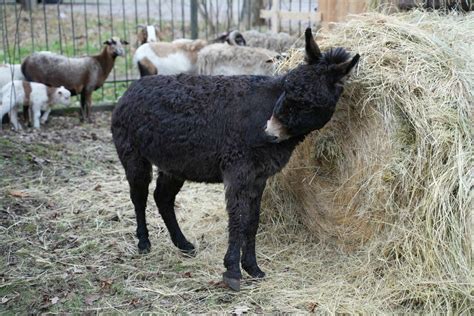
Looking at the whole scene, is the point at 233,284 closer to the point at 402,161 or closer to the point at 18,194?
the point at 402,161

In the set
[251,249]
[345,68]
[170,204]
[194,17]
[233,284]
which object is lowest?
[233,284]

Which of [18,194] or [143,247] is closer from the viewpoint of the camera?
[143,247]

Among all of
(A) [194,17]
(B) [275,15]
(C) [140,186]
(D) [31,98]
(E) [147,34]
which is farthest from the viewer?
(A) [194,17]

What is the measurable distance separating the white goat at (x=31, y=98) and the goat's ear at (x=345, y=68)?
567 cm

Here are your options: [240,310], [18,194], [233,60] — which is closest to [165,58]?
[233,60]

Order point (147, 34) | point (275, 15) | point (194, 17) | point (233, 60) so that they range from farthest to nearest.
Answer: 1. point (194, 17)
2. point (147, 34)
3. point (275, 15)
4. point (233, 60)

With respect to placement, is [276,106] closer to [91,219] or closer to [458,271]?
[458,271]

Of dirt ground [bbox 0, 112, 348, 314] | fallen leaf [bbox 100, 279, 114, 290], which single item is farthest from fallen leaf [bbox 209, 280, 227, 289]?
fallen leaf [bbox 100, 279, 114, 290]

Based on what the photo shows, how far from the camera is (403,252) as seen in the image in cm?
464

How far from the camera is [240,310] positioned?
452cm

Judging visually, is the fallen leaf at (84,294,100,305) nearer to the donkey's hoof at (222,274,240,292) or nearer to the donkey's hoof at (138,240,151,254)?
the donkey's hoof at (138,240,151,254)

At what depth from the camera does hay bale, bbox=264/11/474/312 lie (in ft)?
14.4

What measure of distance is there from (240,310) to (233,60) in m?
5.60

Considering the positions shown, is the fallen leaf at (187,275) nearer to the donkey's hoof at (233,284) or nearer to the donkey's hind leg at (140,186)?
the donkey's hoof at (233,284)
